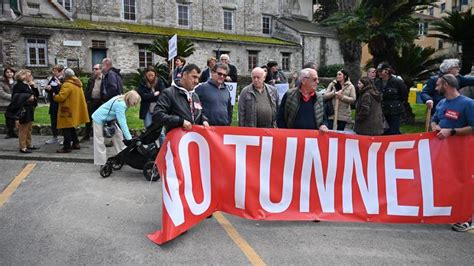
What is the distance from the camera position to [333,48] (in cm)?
4269

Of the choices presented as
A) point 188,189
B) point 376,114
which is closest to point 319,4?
point 376,114

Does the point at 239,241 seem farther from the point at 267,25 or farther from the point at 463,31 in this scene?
the point at 267,25

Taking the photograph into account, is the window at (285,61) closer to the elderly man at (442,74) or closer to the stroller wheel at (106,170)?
the elderly man at (442,74)

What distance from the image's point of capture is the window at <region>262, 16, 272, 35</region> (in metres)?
42.3

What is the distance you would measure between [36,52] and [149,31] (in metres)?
8.79

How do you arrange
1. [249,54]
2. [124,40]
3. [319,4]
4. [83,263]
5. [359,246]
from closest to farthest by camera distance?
[83,263], [359,246], [124,40], [249,54], [319,4]

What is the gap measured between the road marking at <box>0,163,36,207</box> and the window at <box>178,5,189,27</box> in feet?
103

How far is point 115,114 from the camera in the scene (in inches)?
274

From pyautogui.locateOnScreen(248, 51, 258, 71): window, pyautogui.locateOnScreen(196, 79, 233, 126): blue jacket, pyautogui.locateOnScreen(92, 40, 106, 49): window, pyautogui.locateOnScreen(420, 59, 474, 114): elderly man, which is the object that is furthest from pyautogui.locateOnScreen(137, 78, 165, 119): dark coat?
pyautogui.locateOnScreen(248, 51, 258, 71): window

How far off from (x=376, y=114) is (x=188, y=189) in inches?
152

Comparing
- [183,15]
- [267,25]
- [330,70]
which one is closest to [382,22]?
[183,15]

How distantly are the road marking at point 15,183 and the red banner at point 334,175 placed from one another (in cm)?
327

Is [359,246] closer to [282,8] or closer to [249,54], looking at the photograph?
[249,54]

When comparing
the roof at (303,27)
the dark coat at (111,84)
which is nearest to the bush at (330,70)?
the roof at (303,27)
